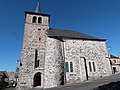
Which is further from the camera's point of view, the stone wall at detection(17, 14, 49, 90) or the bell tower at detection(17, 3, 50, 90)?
the bell tower at detection(17, 3, 50, 90)

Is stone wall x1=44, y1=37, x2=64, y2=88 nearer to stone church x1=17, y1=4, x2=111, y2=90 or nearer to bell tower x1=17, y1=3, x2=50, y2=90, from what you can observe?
stone church x1=17, y1=4, x2=111, y2=90

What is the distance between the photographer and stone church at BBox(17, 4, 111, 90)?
18.6 m

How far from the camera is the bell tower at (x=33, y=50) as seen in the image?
18.6 m

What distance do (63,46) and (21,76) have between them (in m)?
9.00

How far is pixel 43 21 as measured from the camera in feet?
79.3

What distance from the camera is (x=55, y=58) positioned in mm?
19297

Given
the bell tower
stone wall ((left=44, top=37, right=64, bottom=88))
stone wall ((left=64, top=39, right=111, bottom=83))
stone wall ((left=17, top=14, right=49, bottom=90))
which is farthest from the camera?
stone wall ((left=64, top=39, right=111, bottom=83))

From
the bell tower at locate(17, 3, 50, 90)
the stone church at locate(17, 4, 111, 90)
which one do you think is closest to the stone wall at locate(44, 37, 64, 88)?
the stone church at locate(17, 4, 111, 90)

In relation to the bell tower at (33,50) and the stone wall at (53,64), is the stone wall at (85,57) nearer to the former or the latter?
the stone wall at (53,64)

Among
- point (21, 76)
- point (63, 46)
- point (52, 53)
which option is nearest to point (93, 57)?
point (63, 46)

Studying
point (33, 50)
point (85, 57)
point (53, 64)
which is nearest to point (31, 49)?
point (33, 50)

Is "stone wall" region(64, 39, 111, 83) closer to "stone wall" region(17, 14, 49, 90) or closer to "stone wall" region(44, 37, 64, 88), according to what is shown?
"stone wall" region(44, 37, 64, 88)

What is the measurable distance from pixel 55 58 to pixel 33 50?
14.6ft

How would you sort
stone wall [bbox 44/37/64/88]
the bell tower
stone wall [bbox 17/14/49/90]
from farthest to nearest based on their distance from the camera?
the bell tower → stone wall [bbox 17/14/49/90] → stone wall [bbox 44/37/64/88]
